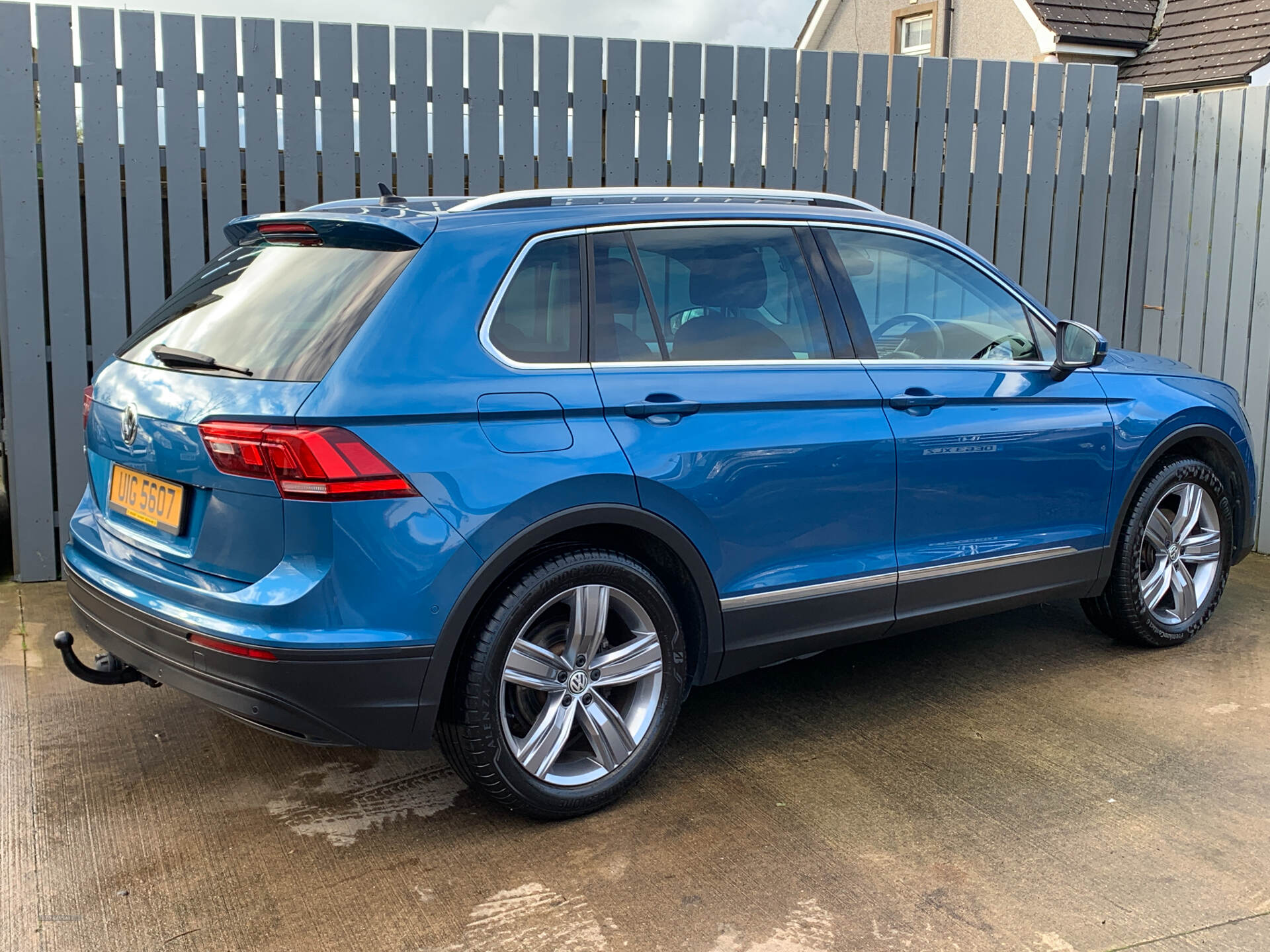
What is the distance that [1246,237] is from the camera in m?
6.91

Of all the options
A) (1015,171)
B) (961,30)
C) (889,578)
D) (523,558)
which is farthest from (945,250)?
(961,30)

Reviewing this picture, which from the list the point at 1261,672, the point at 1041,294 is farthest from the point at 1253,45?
the point at 1261,672

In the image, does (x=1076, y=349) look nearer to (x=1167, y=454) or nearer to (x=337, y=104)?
(x=1167, y=454)

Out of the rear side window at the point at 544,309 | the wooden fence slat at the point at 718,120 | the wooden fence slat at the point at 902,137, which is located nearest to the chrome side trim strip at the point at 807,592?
the rear side window at the point at 544,309

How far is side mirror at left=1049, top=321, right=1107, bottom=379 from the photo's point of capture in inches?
173

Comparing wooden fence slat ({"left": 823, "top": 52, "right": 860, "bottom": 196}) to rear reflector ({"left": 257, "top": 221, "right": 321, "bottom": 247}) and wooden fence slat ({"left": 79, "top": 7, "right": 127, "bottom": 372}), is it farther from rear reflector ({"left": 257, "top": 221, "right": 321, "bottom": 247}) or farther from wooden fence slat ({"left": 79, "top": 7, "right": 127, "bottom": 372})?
rear reflector ({"left": 257, "top": 221, "right": 321, "bottom": 247})

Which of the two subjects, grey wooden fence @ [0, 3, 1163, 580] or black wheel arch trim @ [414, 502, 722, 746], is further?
grey wooden fence @ [0, 3, 1163, 580]

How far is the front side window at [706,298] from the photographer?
349 cm

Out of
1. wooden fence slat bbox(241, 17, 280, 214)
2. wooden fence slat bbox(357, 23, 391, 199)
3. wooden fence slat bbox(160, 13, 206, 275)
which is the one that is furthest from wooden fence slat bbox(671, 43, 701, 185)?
wooden fence slat bbox(241, 17, 280, 214)

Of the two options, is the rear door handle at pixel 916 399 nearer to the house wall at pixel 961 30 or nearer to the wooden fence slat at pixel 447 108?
the wooden fence slat at pixel 447 108

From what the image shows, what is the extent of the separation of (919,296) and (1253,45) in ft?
42.8

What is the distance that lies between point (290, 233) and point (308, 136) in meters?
2.77

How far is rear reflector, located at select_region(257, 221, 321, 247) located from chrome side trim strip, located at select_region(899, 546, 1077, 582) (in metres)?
2.17

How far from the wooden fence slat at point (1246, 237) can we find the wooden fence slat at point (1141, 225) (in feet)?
2.27
